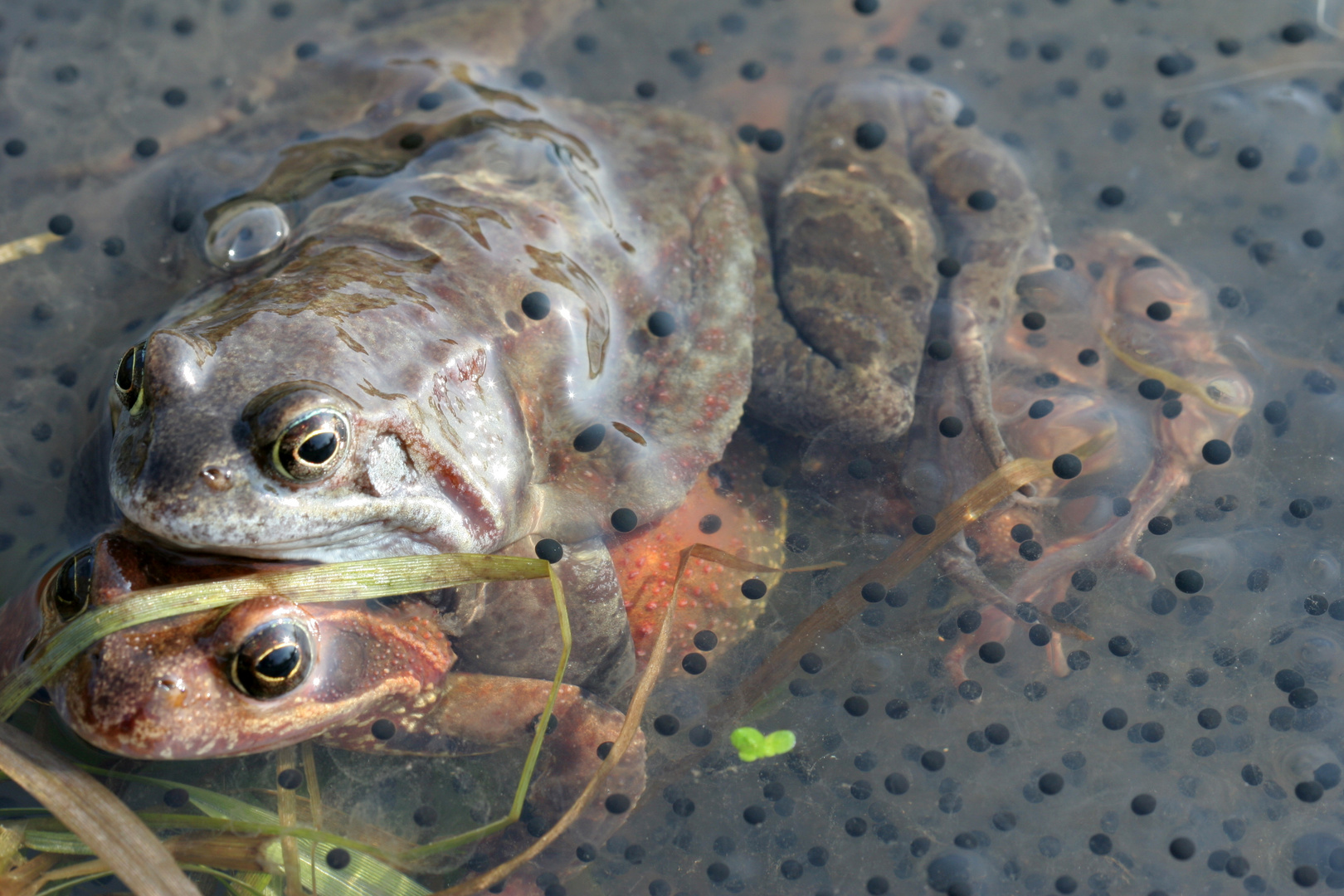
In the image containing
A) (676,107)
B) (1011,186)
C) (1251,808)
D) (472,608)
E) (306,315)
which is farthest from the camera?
(676,107)

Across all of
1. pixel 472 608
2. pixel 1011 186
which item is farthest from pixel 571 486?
pixel 1011 186

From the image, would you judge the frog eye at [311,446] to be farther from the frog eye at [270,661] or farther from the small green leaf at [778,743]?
the small green leaf at [778,743]

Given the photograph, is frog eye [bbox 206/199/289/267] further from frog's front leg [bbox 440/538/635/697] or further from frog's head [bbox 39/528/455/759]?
frog's front leg [bbox 440/538/635/697]

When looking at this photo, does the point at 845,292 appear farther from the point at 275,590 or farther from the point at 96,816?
the point at 96,816

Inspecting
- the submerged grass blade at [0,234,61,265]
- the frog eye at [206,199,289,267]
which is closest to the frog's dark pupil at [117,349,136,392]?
the frog eye at [206,199,289,267]

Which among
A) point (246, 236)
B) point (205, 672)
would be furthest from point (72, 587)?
point (246, 236)

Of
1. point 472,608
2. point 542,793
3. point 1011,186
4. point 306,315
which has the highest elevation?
point 306,315

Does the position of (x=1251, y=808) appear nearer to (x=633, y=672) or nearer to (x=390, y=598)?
(x=633, y=672)

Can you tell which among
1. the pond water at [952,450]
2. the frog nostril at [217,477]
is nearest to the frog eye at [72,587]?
the pond water at [952,450]
